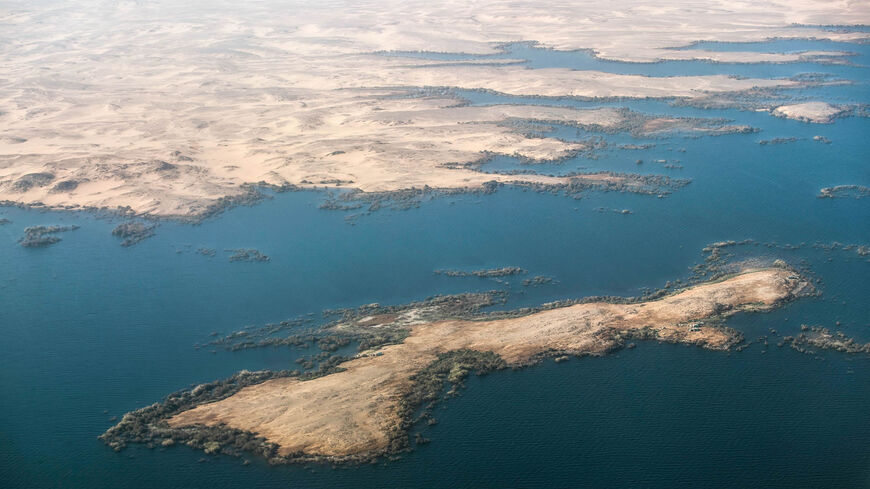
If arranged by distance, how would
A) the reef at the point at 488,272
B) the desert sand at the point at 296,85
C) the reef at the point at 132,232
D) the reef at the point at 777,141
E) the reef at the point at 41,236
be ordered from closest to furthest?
1. the reef at the point at 488,272
2. the reef at the point at 41,236
3. the reef at the point at 132,232
4. the desert sand at the point at 296,85
5. the reef at the point at 777,141

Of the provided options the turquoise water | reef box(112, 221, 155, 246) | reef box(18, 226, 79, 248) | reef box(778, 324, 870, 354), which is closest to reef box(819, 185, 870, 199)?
the turquoise water

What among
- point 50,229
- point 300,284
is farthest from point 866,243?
point 50,229

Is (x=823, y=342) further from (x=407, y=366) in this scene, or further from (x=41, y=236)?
(x=41, y=236)

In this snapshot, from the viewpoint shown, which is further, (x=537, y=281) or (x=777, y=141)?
(x=777, y=141)

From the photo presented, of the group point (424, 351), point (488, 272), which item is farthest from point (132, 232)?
point (424, 351)

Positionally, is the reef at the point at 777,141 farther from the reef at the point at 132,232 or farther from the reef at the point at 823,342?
the reef at the point at 132,232

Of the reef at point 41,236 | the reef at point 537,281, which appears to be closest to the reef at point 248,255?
the reef at point 41,236

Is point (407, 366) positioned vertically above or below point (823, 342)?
above
